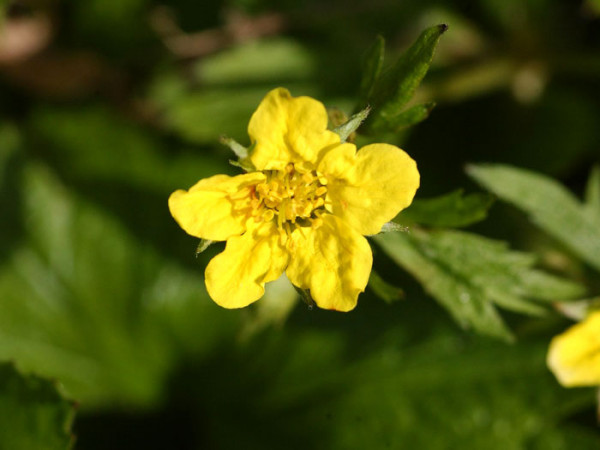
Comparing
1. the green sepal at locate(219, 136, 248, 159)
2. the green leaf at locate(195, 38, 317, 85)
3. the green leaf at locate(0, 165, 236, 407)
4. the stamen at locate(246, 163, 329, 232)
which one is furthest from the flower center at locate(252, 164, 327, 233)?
the green leaf at locate(0, 165, 236, 407)

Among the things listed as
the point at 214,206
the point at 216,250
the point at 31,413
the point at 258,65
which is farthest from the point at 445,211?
the point at 258,65

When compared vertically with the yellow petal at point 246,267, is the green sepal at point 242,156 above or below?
above

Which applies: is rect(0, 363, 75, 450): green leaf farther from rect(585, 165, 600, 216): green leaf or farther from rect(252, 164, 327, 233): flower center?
rect(585, 165, 600, 216): green leaf

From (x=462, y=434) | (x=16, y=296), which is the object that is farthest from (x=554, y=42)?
(x=16, y=296)

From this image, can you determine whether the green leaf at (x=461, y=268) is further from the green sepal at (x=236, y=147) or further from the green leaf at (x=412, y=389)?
Answer: the green leaf at (x=412, y=389)

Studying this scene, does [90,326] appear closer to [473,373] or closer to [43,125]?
[43,125]

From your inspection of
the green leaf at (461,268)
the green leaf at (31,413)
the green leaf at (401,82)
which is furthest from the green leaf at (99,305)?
the green leaf at (401,82)

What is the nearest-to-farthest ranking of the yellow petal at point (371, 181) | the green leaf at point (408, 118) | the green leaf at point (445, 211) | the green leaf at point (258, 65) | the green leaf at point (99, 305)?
the yellow petal at point (371, 181) → the green leaf at point (408, 118) → the green leaf at point (445, 211) → the green leaf at point (258, 65) → the green leaf at point (99, 305)
